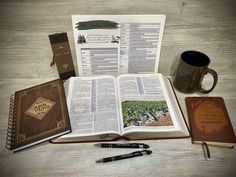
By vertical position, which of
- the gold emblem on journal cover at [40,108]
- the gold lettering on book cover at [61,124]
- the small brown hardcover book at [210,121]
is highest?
the gold emblem on journal cover at [40,108]

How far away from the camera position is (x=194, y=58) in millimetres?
827

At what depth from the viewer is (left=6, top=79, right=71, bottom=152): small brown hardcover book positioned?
67 centimetres

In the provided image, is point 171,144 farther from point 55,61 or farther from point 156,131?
point 55,61

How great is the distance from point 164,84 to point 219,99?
19 centimetres

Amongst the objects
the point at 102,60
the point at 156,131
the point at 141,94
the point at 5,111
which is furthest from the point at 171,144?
the point at 5,111

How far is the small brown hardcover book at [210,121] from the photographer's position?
698mm

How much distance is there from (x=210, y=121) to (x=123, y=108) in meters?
0.28

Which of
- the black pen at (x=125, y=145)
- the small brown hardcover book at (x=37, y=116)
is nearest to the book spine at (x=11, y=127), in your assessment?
the small brown hardcover book at (x=37, y=116)

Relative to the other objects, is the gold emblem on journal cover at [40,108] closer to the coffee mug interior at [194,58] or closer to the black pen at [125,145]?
the black pen at [125,145]

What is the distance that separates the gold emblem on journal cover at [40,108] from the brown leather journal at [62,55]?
129 mm

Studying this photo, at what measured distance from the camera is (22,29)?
0.80 meters

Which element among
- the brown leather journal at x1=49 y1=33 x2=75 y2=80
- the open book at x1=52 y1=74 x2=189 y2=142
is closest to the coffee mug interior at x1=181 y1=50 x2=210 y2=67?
the open book at x1=52 y1=74 x2=189 y2=142

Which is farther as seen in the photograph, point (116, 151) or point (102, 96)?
point (102, 96)

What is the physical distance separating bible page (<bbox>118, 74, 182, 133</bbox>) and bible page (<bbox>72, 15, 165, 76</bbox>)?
2.1 inches
